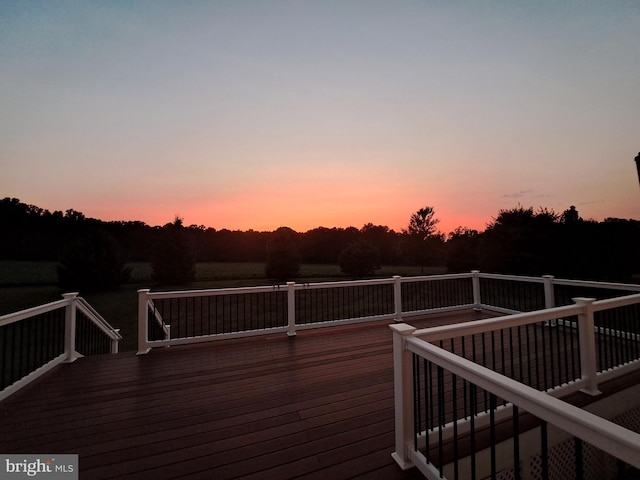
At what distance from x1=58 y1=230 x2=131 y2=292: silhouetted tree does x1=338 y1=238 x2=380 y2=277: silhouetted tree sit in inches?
738

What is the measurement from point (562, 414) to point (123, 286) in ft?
90.6

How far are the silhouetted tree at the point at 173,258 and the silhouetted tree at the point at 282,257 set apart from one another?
23.1 feet

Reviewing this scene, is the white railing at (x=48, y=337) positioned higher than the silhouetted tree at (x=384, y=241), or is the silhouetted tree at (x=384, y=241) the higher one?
the silhouetted tree at (x=384, y=241)

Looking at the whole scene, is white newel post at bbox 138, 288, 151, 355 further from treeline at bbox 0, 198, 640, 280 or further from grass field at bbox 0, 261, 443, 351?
treeline at bbox 0, 198, 640, 280

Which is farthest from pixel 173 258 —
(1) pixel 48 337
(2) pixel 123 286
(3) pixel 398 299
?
(3) pixel 398 299

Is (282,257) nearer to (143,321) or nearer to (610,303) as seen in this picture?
(143,321)

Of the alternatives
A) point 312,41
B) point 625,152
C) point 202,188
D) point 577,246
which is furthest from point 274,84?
point 577,246

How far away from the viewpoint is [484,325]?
229 centimetres

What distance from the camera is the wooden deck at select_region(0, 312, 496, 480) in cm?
214

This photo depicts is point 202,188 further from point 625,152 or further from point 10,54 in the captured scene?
point 625,152

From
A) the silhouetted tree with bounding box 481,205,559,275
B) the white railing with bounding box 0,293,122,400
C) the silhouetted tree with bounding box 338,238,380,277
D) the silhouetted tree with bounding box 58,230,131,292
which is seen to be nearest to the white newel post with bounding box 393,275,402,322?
the white railing with bounding box 0,293,122,400

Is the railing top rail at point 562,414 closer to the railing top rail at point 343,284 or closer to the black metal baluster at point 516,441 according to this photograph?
the black metal baluster at point 516,441

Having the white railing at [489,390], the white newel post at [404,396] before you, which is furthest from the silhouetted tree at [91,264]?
the white newel post at [404,396]

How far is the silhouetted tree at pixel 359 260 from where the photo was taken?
77.9ft
